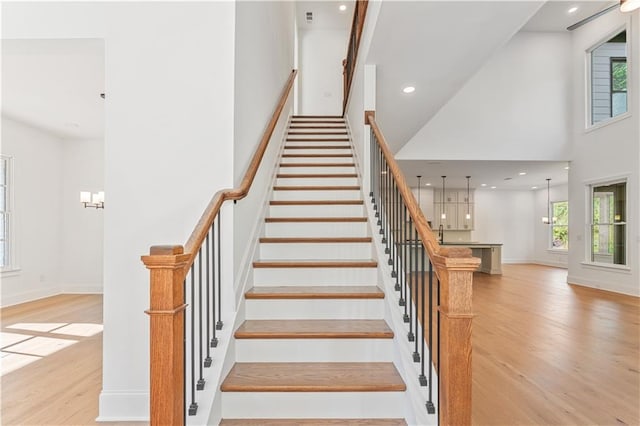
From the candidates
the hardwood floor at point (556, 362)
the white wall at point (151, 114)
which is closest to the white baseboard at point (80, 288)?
the white wall at point (151, 114)

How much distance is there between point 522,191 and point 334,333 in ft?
42.3

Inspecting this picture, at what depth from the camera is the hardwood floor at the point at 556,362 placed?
2316 millimetres

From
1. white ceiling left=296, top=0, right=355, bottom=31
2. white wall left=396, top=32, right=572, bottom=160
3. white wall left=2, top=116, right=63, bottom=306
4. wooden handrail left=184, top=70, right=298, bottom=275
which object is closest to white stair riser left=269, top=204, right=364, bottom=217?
wooden handrail left=184, top=70, right=298, bottom=275

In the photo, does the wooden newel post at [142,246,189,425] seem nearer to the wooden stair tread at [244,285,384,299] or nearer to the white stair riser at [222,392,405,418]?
the white stair riser at [222,392,405,418]

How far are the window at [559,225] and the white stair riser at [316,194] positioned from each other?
10.5 meters

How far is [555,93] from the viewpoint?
310 inches

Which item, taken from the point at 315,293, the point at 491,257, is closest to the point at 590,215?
the point at 491,257

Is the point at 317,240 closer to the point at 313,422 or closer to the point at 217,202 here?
the point at 217,202

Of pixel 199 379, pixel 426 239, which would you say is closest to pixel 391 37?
pixel 426 239

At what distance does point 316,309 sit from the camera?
8.51 feet

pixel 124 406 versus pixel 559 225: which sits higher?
pixel 559 225

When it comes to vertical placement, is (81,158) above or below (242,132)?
above

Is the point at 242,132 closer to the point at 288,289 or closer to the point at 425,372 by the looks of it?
the point at 288,289

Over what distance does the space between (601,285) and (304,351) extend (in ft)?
24.0
